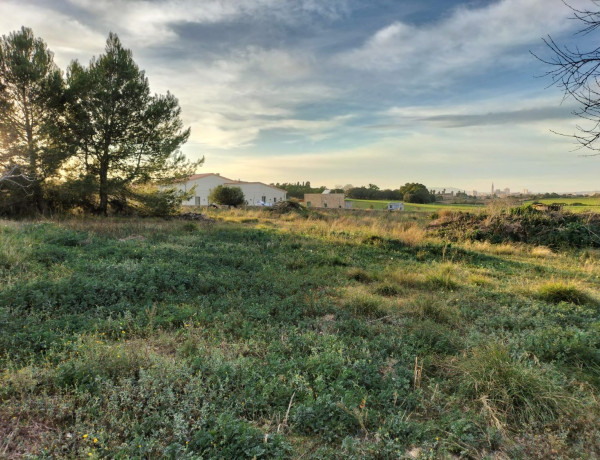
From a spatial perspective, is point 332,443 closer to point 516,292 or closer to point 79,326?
point 79,326

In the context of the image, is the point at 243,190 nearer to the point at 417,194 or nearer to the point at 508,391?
the point at 417,194

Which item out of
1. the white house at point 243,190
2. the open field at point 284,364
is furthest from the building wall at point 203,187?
the open field at point 284,364

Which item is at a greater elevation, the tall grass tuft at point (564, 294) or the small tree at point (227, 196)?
Answer: the small tree at point (227, 196)

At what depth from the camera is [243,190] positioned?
59.4m

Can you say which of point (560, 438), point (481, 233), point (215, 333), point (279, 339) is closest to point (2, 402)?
point (215, 333)

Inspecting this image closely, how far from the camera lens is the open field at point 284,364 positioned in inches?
94.3

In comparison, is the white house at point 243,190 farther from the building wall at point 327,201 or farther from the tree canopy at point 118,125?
the tree canopy at point 118,125

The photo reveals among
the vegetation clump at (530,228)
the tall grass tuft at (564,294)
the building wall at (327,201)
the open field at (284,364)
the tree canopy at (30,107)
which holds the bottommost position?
the open field at (284,364)

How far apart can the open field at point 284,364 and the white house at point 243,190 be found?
160 ft

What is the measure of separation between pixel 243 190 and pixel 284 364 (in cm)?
5774

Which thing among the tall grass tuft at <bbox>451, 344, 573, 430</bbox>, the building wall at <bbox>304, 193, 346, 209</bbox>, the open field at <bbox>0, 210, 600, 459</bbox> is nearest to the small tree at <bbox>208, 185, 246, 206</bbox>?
the building wall at <bbox>304, 193, 346, 209</bbox>

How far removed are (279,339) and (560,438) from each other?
9.26 ft

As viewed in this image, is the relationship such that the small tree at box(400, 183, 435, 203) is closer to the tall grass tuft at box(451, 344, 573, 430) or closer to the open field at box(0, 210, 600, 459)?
the open field at box(0, 210, 600, 459)

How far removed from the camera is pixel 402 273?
7418 millimetres
